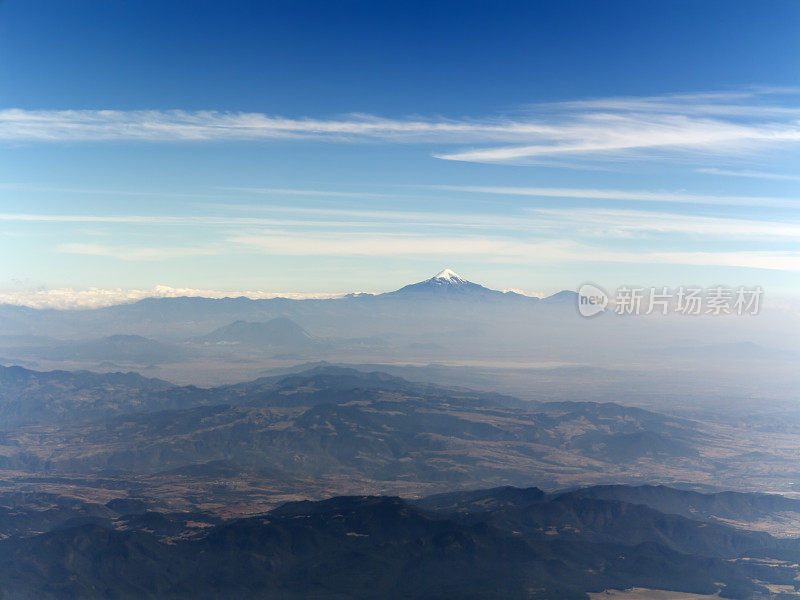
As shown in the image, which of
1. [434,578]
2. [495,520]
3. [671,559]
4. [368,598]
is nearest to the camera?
[368,598]

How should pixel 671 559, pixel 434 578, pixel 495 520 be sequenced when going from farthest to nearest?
pixel 495 520
pixel 671 559
pixel 434 578

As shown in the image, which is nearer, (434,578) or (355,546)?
(434,578)

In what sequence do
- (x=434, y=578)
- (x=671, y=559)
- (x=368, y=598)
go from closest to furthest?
(x=368, y=598) < (x=434, y=578) < (x=671, y=559)

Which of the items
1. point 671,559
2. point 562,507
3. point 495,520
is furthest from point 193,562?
point 671,559

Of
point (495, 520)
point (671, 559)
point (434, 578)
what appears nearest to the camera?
point (434, 578)

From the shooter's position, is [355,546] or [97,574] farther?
[355,546]

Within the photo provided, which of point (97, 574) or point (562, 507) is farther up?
point (562, 507)

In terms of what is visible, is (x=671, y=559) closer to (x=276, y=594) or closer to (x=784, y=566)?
(x=784, y=566)

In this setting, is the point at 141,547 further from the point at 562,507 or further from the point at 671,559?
the point at 671,559

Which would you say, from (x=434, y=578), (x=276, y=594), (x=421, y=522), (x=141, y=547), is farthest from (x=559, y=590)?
(x=141, y=547)
